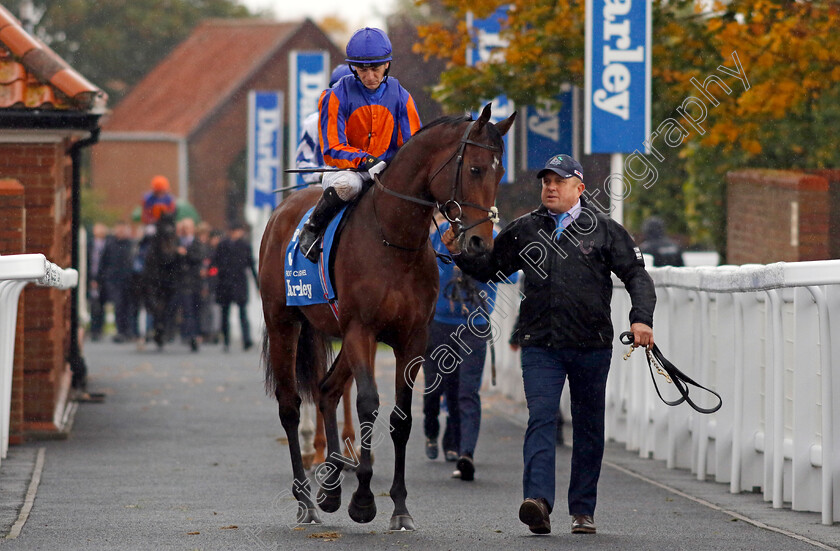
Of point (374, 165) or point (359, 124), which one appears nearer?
point (374, 165)

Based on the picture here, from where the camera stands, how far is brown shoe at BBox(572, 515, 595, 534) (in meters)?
7.92

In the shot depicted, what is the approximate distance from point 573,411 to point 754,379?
6.21 feet

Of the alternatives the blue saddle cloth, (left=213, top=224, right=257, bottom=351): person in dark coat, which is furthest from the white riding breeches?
(left=213, top=224, right=257, bottom=351): person in dark coat

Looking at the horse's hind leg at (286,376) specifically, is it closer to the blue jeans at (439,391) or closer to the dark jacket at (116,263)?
the blue jeans at (439,391)

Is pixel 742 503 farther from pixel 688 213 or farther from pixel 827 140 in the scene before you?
pixel 688 213

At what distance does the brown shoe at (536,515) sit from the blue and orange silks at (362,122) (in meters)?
2.18

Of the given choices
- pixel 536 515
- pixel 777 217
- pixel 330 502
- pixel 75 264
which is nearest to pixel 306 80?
pixel 75 264

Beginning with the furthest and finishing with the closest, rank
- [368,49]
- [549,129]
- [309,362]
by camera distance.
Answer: [549,129] → [309,362] → [368,49]

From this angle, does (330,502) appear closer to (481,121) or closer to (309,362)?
(309,362)

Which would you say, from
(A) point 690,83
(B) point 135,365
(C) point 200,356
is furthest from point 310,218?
(C) point 200,356

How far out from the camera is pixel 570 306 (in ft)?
26.2

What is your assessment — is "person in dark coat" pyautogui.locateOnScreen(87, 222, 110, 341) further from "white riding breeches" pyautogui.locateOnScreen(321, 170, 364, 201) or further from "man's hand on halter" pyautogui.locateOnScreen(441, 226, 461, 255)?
"man's hand on halter" pyautogui.locateOnScreen(441, 226, 461, 255)

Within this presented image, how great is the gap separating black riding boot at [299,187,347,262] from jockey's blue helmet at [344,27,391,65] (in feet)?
2.52

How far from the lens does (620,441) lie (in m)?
12.7
